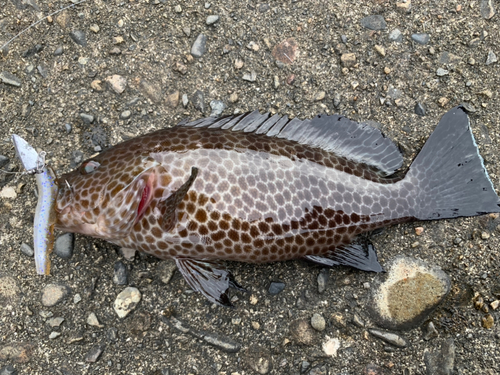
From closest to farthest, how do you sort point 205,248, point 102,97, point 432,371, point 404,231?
1. point 205,248
2. point 432,371
3. point 404,231
4. point 102,97

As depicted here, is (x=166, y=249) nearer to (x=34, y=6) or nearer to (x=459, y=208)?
(x=459, y=208)

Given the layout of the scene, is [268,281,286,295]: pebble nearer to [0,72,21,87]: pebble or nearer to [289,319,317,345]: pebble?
[289,319,317,345]: pebble

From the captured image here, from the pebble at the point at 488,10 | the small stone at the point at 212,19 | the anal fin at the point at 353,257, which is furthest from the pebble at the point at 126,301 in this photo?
the pebble at the point at 488,10

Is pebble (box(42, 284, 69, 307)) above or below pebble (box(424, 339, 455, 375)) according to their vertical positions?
above

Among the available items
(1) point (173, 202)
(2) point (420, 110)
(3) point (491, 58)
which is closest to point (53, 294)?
(1) point (173, 202)

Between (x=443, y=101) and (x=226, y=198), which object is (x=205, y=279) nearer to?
(x=226, y=198)

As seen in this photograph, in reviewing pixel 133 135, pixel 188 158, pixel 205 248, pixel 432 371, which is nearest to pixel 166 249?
pixel 205 248

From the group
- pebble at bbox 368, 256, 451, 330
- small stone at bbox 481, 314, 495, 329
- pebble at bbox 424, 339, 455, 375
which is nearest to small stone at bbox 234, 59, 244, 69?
pebble at bbox 368, 256, 451, 330

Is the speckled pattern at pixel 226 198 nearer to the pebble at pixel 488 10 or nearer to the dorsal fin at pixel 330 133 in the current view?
the dorsal fin at pixel 330 133
